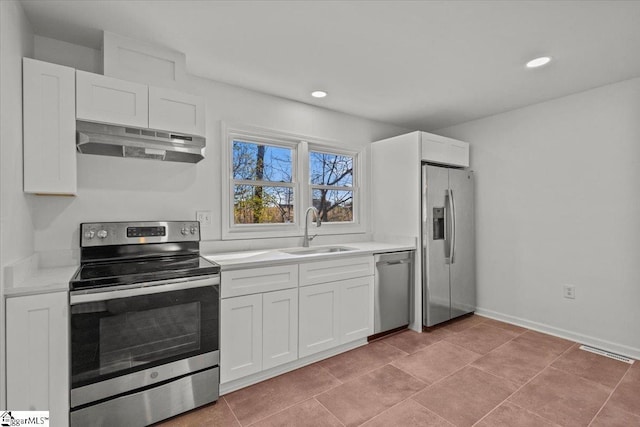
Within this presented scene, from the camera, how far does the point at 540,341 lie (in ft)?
9.88

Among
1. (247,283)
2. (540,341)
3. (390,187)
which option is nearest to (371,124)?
(390,187)

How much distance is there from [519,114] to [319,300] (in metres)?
2.97

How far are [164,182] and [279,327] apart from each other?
1.45 m

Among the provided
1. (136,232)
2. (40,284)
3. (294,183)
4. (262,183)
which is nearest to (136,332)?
(40,284)

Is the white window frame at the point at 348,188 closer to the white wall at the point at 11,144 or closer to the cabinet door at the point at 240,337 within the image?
the cabinet door at the point at 240,337

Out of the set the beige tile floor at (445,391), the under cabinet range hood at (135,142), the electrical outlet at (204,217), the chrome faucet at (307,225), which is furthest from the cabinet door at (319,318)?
the under cabinet range hood at (135,142)

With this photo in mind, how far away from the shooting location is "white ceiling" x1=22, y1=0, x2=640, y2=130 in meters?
1.80

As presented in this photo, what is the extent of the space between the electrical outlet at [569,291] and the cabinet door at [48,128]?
4.18 meters

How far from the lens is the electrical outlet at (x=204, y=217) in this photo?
8.58 ft

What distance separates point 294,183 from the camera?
3.28m

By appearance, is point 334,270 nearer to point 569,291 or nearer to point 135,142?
point 135,142

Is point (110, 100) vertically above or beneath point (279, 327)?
above

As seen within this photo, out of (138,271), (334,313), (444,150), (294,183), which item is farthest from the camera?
(444,150)

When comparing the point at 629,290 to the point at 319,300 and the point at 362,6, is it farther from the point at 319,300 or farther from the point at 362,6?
the point at 362,6
